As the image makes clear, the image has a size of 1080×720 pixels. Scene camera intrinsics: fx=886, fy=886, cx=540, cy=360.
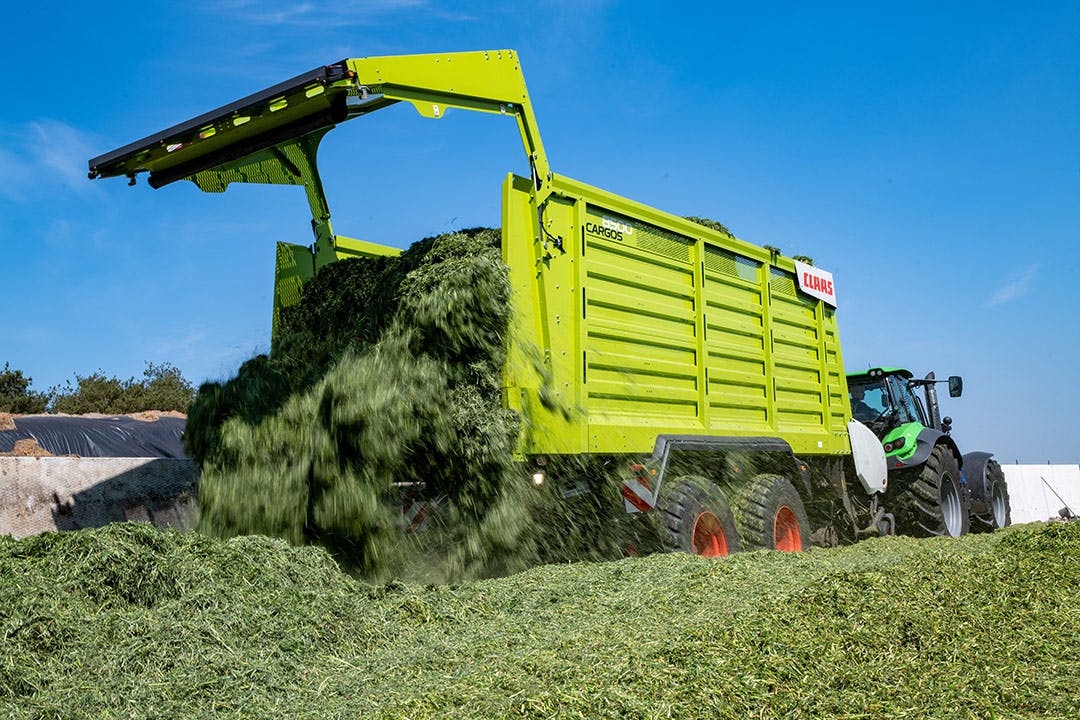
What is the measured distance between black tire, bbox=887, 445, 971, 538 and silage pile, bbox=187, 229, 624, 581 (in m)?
5.63

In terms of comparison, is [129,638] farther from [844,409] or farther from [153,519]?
[844,409]

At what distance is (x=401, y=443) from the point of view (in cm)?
481

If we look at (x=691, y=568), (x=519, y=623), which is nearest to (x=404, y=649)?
(x=519, y=623)

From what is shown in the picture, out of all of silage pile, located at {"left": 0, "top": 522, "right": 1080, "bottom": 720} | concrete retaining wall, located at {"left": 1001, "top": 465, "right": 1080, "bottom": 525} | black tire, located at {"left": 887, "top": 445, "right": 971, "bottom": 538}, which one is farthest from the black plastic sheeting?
concrete retaining wall, located at {"left": 1001, "top": 465, "right": 1080, "bottom": 525}

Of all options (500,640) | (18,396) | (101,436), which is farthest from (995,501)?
(18,396)

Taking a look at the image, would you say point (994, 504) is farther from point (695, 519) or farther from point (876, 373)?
point (695, 519)

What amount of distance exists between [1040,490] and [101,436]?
17770 mm

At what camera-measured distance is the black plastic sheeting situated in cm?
1023

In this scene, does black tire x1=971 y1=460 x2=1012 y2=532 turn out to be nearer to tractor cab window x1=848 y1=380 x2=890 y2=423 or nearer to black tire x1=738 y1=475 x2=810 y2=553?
tractor cab window x1=848 y1=380 x2=890 y2=423

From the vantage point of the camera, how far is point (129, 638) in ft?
11.3

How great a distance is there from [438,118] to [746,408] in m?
3.37

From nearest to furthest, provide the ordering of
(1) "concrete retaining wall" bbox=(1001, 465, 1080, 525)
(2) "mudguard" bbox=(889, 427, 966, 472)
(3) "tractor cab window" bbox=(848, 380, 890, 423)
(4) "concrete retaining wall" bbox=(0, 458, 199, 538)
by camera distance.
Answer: (4) "concrete retaining wall" bbox=(0, 458, 199, 538) → (2) "mudguard" bbox=(889, 427, 966, 472) → (3) "tractor cab window" bbox=(848, 380, 890, 423) → (1) "concrete retaining wall" bbox=(1001, 465, 1080, 525)

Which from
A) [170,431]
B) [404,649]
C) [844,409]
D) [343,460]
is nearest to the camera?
[404,649]

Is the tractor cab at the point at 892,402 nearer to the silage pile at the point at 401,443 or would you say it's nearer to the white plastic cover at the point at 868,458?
the white plastic cover at the point at 868,458
